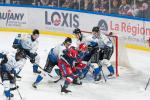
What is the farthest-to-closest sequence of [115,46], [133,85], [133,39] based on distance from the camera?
1. [133,39]
2. [115,46]
3. [133,85]

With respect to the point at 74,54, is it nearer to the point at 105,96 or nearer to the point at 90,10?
the point at 105,96

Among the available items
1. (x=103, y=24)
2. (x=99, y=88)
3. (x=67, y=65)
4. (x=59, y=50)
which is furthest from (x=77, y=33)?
(x=103, y=24)

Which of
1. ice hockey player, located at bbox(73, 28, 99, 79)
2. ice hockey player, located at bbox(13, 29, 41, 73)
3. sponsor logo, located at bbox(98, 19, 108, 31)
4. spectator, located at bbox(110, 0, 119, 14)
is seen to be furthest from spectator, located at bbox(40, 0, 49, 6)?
ice hockey player, located at bbox(73, 28, 99, 79)

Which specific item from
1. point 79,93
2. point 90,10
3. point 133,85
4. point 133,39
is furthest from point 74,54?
point 90,10

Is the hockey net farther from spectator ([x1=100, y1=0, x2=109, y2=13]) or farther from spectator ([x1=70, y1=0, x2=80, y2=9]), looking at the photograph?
spectator ([x1=70, y1=0, x2=80, y2=9])

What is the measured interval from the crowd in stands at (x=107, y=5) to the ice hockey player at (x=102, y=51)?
4344 mm

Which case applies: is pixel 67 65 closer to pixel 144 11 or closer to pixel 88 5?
pixel 144 11

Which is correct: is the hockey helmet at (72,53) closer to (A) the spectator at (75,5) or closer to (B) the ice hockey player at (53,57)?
(B) the ice hockey player at (53,57)

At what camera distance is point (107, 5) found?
754 inches

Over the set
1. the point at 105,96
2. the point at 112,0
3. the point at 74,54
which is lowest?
the point at 105,96

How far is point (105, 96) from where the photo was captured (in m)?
12.4

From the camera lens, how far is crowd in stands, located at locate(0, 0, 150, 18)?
703 inches

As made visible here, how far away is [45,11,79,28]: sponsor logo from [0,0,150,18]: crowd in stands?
1.29 ft

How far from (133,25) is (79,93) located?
5.92m
